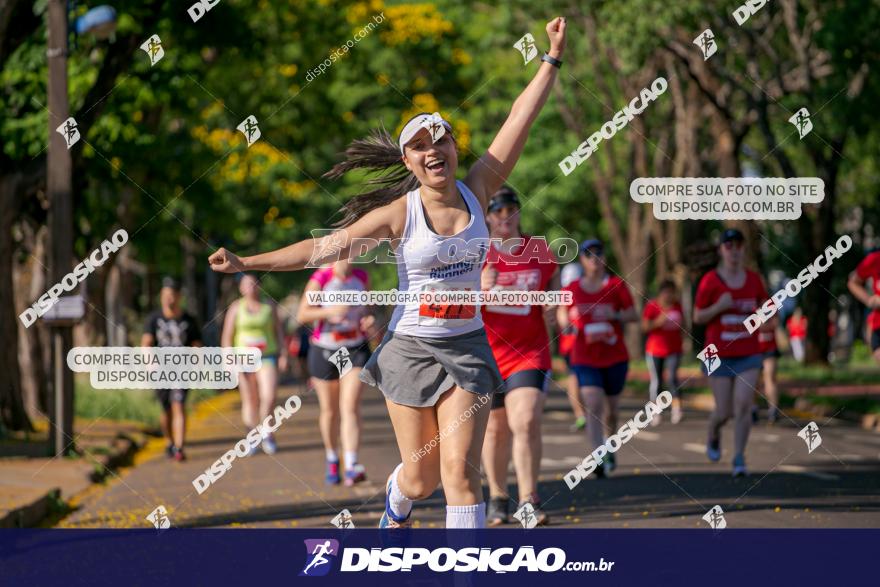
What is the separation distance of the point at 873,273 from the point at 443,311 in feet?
22.7

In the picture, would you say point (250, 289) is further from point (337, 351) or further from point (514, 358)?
point (514, 358)

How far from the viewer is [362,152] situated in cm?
670

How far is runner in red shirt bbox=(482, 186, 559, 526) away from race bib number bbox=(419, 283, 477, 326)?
2.93 m

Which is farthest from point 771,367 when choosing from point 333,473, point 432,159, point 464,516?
point 432,159

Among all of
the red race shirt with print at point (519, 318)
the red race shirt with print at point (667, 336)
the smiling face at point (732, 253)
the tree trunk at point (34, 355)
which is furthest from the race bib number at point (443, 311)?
the tree trunk at point (34, 355)

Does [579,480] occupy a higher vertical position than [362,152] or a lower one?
lower

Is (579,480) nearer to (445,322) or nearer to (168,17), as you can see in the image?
(445,322)

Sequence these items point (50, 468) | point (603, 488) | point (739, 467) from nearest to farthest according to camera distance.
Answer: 1. point (603, 488)
2. point (739, 467)
3. point (50, 468)

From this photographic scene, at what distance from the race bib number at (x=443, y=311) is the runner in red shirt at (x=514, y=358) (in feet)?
9.62

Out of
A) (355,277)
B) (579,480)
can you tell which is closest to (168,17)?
(355,277)

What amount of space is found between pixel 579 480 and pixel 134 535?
3580 mm

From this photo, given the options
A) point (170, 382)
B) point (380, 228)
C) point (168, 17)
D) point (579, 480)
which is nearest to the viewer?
point (380, 228)

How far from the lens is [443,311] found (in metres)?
6.22

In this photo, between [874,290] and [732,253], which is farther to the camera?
[874,290]
